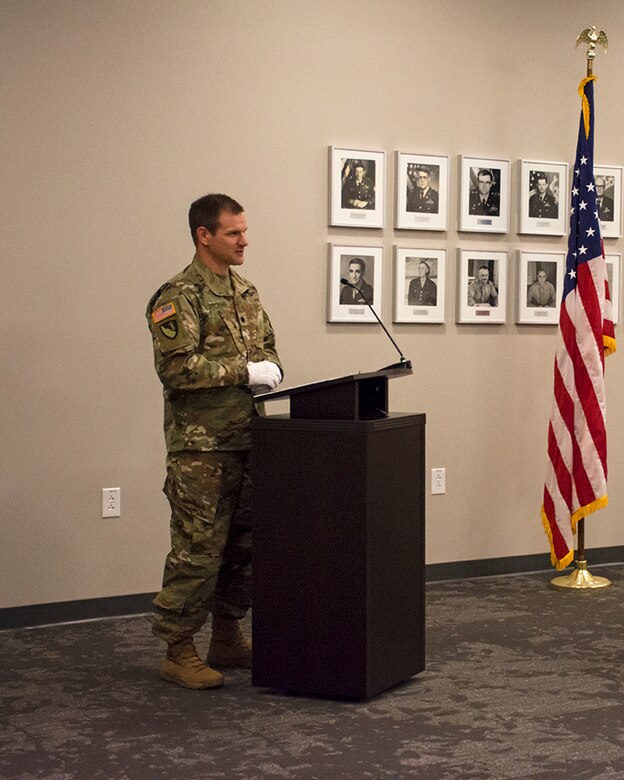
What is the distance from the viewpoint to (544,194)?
19.5 ft

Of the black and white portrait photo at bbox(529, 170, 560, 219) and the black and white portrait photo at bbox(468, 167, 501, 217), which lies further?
the black and white portrait photo at bbox(529, 170, 560, 219)

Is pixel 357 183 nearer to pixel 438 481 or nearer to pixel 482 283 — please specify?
pixel 482 283

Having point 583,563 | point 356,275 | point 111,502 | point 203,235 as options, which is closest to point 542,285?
point 356,275

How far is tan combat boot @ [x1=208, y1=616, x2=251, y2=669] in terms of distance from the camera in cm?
411

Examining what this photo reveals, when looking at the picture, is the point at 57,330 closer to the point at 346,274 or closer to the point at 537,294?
the point at 346,274

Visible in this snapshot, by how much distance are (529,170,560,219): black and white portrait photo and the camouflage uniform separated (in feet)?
8.01

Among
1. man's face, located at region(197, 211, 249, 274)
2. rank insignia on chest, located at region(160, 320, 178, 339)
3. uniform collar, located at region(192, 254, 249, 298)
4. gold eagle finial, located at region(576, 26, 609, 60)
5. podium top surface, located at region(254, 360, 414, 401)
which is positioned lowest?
podium top surface, located at region(254, 360, 414, 401)

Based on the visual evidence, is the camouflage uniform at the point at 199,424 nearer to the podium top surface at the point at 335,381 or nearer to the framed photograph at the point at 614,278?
the podium top surface at the point at 335,381

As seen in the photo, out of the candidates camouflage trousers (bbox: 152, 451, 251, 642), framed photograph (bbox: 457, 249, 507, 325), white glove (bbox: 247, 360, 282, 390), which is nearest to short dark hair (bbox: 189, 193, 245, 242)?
white glove (bbox: 247, 360, 282, 390)

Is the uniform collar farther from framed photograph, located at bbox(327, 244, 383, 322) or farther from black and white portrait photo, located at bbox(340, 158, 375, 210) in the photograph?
black and white portrait photo, located at bbox(340, 158, 375, 210)

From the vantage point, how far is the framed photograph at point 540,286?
5902 millimetres

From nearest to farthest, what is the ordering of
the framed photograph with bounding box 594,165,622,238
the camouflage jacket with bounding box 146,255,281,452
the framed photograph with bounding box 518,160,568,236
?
the camouflage jacket with bounding box 146,255,281,452
the framed photograph with bounding box 518,160,568,236
the framed photograph with bounding box 594,165,622,238

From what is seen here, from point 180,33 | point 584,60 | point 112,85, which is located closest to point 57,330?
point 112,85

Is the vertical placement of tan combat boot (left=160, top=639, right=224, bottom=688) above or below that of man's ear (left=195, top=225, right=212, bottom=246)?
below
